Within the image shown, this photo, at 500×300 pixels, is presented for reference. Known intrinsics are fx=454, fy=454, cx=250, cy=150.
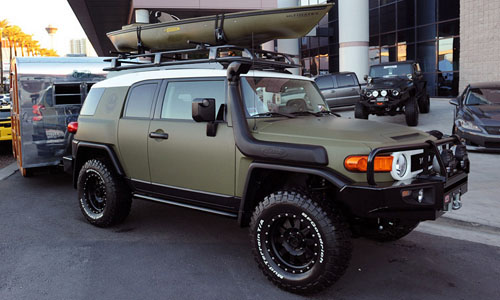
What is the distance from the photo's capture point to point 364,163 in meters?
3.46

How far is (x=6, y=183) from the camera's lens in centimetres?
864

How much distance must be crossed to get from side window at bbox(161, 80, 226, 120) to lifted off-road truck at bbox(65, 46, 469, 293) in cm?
1

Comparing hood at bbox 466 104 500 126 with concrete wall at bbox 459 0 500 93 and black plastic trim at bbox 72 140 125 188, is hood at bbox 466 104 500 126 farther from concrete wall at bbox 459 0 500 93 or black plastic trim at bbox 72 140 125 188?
concrete wall at bbox 459 0 500 93

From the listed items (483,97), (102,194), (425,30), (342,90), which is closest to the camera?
(102,194)

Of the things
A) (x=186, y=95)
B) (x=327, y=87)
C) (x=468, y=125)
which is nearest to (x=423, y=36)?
(x=327, y=87)

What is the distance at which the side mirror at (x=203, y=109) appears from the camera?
407 centimetres

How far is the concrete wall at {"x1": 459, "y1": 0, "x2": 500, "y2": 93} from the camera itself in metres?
18.1

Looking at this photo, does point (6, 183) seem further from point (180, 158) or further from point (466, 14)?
point (466, 14)

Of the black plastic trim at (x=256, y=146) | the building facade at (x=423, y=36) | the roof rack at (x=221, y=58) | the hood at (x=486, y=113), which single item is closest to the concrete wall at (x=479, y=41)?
the building facade at (x=423, y=36)

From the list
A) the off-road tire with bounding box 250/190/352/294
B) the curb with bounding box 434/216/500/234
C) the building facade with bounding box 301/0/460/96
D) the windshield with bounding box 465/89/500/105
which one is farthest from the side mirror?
the building facade with bounding box 301/0/460/96

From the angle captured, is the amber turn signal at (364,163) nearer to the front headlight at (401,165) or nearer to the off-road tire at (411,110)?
the front headlight at (401,165)

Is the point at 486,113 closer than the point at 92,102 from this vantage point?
No

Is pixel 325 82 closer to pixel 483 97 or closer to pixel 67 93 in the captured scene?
pixel 483 97

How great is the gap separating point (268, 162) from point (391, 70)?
11.7 meters
